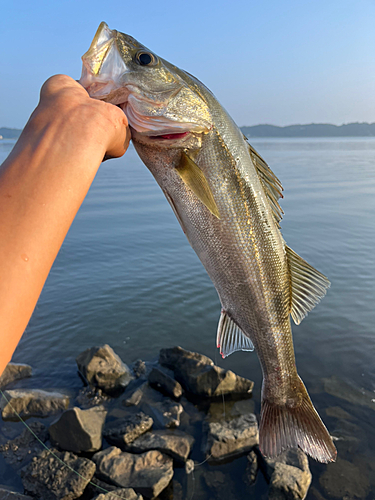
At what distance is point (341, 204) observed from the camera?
2238 centimetres

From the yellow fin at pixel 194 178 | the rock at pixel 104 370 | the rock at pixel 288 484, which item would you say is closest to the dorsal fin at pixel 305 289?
the yellow fin at pixel 194 178

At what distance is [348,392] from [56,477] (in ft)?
16.9

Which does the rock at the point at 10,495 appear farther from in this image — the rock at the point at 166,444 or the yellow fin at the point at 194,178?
the yellow fin at the point at 194,178

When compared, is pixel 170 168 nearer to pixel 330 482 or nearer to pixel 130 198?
pixel 330 482

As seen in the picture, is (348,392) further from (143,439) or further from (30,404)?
(30,404)

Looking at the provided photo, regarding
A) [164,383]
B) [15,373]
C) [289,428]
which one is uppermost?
[289,428]

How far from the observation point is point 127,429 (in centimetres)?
534

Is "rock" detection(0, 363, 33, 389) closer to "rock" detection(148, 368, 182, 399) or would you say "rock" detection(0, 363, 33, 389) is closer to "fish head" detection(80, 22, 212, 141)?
"rock" detection(148, 368, 182, 399)

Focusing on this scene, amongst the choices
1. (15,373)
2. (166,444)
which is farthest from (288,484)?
(15,373)

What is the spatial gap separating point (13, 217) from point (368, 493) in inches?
227

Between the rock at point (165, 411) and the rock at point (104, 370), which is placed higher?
the rock at point (104, 370)

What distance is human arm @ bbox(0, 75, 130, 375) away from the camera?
3.08ft

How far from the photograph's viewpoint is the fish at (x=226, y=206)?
93.6 inches

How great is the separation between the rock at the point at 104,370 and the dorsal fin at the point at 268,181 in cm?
496
